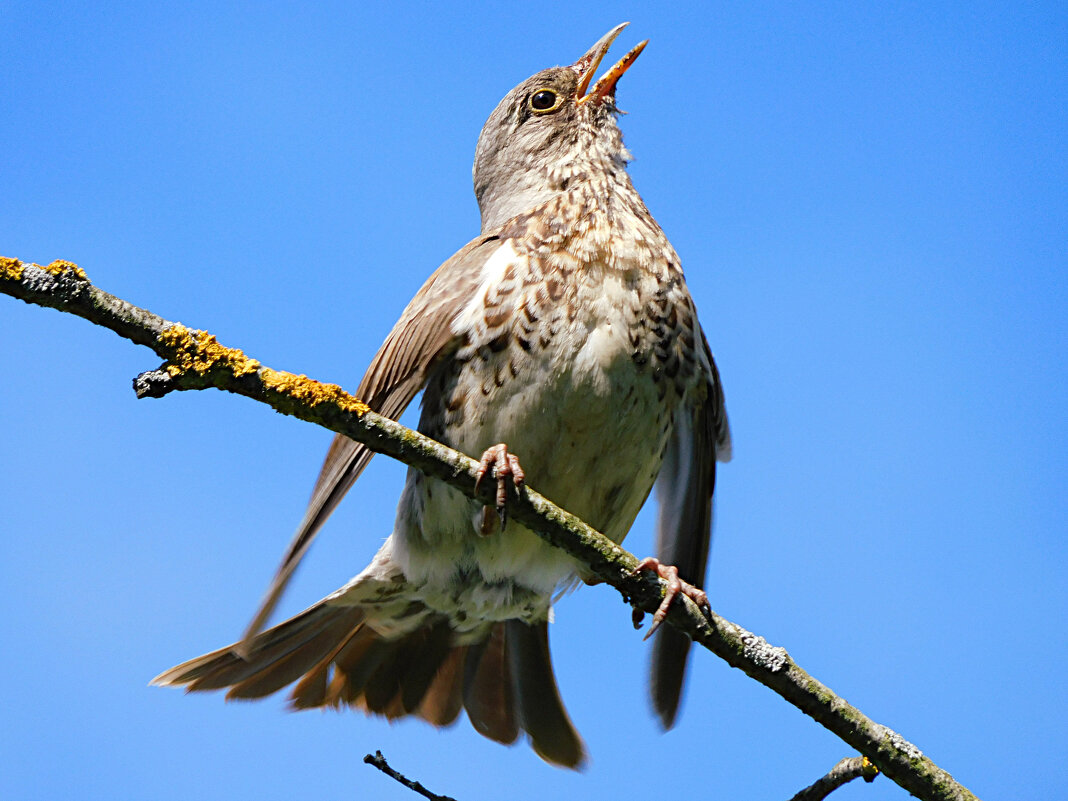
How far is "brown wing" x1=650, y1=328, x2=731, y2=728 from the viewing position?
14.3 ft

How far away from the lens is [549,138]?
4.96 m

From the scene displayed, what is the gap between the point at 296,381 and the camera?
2680 millimetres

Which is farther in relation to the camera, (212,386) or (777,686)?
(777,686)

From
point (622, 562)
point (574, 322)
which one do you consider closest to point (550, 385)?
point (574, 322)

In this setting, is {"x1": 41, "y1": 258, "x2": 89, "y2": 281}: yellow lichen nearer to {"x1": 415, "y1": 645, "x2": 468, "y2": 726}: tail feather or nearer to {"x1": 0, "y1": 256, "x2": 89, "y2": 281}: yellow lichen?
{"x1": 0, "y1": 256, "x2": 89, "y2": 281}: yellow lichen

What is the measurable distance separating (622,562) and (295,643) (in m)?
1.86

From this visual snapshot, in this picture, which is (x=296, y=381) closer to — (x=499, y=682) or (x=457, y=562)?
(x=457, y=562)

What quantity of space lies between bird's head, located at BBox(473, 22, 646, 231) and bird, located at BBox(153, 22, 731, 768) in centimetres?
1

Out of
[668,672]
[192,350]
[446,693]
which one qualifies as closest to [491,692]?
[446,693]

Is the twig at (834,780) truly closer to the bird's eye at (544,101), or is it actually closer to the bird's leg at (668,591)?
the bird's leg at (668,591)

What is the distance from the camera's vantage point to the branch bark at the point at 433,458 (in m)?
2.46

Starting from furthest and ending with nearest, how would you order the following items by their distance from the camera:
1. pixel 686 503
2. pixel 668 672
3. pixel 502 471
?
1. pixel 686 503
2. pixel 668 672
3. pixel 502 471

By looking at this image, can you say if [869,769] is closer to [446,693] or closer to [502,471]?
[502,471]

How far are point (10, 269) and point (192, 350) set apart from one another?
0.42 m
